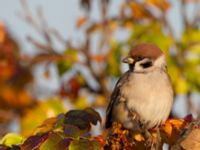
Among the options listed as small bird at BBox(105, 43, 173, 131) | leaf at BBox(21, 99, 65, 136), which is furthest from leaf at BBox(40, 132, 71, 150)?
leaf at BBox(21, 99, 65, 136)

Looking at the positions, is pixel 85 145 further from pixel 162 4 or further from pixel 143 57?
pixel 162 4

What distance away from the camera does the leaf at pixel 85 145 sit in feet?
9.78

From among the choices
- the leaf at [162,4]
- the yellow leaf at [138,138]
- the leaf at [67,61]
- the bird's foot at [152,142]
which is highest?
the leaf at [162,4]

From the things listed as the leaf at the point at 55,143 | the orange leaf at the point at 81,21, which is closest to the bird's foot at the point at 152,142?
the leaf at the point at 55,143

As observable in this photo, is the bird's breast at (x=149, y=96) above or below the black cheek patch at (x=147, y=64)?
below

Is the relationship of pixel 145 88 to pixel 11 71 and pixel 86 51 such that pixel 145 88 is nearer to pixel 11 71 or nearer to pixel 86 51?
pixel 86 51

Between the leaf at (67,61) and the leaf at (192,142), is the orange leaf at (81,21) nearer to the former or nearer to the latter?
the leaf at (67,61)

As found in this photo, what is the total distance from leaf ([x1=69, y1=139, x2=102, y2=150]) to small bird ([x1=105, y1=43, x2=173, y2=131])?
1.16 meters

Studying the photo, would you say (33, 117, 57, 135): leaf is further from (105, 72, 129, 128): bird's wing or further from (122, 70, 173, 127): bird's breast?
(105, 72, 129, 128): bird's wing

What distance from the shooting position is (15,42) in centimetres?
666

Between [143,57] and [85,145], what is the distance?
67.9 inches

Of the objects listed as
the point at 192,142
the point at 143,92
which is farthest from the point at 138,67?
the point at 192,142

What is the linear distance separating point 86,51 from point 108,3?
470 mm

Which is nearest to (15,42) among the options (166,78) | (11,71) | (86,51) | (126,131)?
(11,71)
